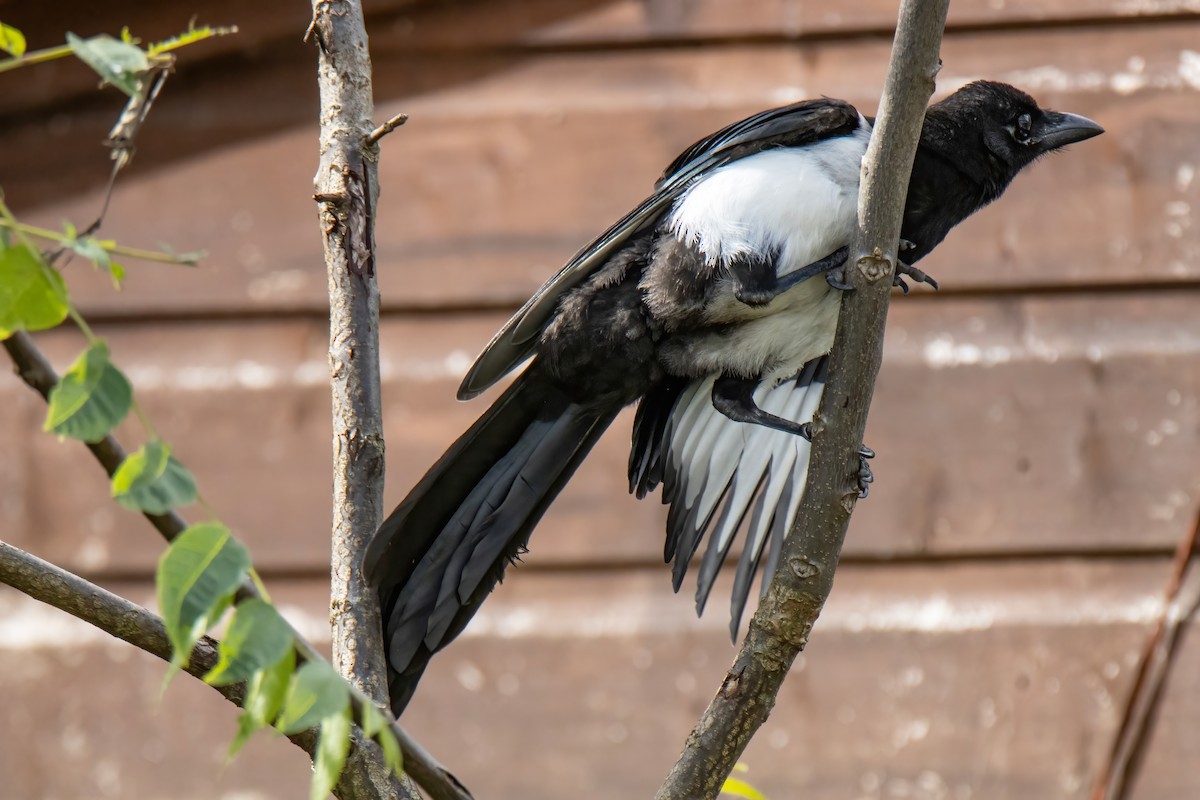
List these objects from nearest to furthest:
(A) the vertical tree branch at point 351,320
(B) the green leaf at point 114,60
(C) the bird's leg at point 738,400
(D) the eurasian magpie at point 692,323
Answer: (B) the green leaf at point 114,60
(A) the vertical tree branch at point 351,320
(D) the eurasian magpie at point 692,323
(C) the bird's leg at point 738,400

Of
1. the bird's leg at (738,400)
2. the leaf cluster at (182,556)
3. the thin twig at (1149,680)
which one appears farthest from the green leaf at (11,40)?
the thin twig at (1149,680)

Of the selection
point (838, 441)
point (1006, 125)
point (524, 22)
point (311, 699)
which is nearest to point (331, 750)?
point (311, 699)

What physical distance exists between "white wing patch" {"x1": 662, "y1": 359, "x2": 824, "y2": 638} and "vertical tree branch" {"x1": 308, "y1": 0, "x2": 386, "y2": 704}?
70cm

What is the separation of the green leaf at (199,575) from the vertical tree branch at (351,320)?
0.63 meters

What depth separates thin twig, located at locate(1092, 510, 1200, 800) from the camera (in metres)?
2.50

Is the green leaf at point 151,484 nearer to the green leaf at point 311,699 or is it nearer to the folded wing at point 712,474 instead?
the green leaf at point 311,699

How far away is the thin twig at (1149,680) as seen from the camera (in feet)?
8.21

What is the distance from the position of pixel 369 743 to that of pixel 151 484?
0.50m

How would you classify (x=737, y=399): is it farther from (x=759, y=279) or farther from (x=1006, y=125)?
(x=1006, y=125)

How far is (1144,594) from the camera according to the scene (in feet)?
8.40

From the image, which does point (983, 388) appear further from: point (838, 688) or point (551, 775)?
point (551, 775)

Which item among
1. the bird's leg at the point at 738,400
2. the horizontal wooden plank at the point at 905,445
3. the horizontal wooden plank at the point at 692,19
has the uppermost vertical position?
the horizontal wooden plank at the point at 692,19

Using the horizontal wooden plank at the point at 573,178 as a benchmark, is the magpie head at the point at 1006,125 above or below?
above

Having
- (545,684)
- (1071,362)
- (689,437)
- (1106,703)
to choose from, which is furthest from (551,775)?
(1071,362)
